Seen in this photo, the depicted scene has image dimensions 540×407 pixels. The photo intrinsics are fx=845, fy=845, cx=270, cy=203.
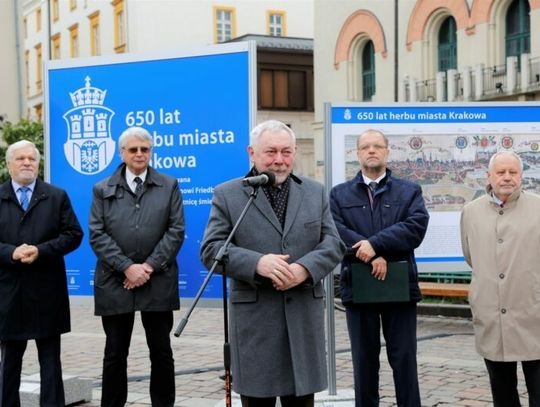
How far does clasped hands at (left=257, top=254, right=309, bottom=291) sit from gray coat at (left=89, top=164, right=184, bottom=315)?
5.56ft

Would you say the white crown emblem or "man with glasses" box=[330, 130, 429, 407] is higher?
the white crown emblem

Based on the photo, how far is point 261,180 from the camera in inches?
172

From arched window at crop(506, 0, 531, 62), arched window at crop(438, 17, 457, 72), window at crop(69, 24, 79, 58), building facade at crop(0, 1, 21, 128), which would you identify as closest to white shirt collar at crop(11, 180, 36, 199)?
building facade at crop(0, 1, 21, 128)

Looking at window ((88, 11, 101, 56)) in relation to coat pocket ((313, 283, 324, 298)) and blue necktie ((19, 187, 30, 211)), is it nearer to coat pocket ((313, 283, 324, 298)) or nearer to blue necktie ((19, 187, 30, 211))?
blue necktie ((19, 187, 30, 211))

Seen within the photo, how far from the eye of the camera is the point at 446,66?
1179 inches

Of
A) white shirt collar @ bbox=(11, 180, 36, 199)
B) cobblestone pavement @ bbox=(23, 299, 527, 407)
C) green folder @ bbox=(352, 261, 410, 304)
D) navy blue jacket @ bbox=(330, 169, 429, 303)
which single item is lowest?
cobblestone pavement @ bbox=(23, 299, 527, 407)

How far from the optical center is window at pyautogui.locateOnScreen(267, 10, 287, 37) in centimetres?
4903

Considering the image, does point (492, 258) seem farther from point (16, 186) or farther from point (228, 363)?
point (16, 186)

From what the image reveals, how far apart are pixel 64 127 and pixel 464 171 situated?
3.56m

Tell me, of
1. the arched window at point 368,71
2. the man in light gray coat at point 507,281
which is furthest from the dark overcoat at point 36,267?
the arched window at point 368,71

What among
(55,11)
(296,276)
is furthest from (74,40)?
(296,276)

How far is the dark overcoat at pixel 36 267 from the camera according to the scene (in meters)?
6.00

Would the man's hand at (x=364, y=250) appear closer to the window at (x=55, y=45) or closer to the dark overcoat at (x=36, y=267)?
the dark overcoat at (x=36, y=267)

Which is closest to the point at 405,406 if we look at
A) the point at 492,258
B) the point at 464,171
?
the point at 492,258
